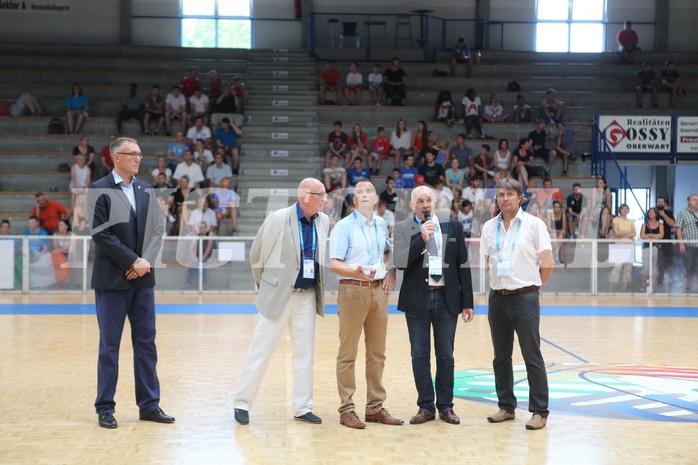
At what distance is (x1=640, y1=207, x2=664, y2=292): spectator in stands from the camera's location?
1678cm

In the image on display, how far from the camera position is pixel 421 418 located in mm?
7102

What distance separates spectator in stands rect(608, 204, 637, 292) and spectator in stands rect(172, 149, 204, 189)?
27.2 ft

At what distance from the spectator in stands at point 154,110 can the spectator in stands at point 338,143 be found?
415 centimetres

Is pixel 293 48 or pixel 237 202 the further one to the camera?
pixel 293 48

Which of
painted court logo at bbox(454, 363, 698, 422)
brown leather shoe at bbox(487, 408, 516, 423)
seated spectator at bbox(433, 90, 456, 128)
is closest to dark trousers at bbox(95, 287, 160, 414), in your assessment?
brown leather shoe at bbox(487, 408, 516, 423)

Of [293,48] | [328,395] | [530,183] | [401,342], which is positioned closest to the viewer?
[328,395]

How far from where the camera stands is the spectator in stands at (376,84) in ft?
77.2

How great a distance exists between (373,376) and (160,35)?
69.5 feet

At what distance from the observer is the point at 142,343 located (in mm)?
7141

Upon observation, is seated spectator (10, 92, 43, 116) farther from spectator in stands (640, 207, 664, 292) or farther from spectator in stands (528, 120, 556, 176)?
spectator in stands (640, 207, 664, 292)

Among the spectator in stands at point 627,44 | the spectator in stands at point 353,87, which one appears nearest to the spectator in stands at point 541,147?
the spectator in stands at point 353,87

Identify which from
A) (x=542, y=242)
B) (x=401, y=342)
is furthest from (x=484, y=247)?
(x=401, y=342)

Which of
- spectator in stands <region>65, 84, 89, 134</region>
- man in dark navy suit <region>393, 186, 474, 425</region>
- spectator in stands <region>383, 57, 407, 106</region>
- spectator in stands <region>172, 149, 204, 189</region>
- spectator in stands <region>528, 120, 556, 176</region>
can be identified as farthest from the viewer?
spectator in stands <region>383, 57, 407, 106</region>

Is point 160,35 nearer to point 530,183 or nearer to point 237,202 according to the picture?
point 237,202
